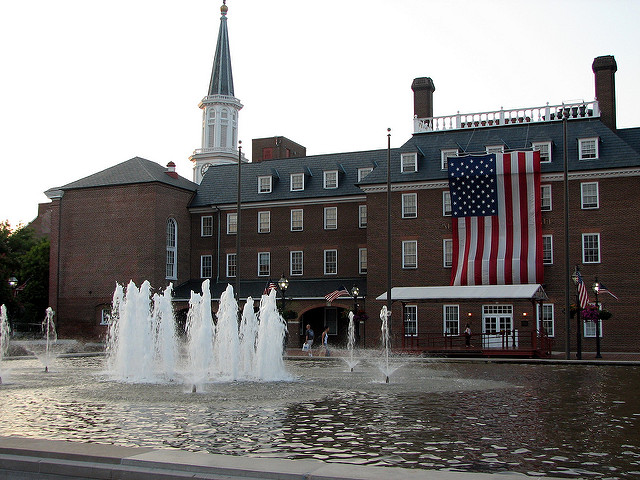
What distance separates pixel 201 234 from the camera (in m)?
55.3

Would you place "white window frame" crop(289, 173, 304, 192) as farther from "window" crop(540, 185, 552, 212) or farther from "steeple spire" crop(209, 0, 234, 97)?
"steeple spire" crop(209, 0, 234, 97)

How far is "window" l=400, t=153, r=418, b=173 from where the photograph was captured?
1837 inches

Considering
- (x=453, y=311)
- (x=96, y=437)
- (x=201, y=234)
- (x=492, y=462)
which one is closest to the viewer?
(x=492, y=462)

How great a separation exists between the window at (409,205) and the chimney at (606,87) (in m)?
12.3

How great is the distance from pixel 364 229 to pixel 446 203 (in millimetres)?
7078

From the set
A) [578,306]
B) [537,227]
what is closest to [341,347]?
[537,227]

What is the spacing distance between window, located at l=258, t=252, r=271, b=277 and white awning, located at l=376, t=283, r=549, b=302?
1370 cm

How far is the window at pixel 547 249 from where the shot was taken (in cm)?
4222

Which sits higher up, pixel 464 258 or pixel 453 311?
pixel 464 258

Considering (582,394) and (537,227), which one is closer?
(582,394)

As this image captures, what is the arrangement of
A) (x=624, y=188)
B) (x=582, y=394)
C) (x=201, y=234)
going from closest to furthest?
(x=582, y=394) < (x=624, y=188) < (x=201, y=234)

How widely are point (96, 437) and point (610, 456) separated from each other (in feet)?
25.1

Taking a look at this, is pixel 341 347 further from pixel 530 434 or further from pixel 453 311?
pixel 530 434

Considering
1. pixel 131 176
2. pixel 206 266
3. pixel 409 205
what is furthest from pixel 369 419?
pixel 131 176
